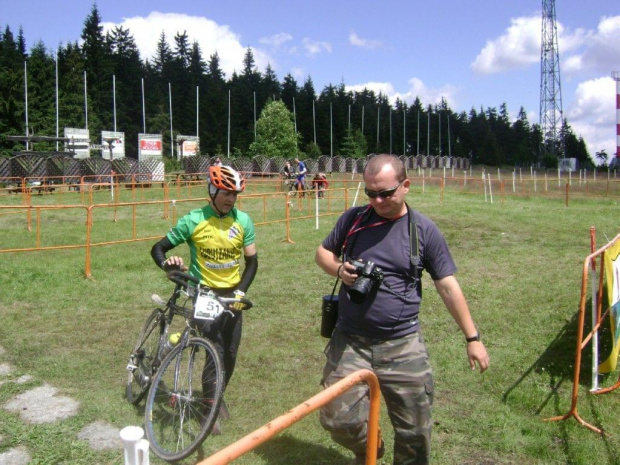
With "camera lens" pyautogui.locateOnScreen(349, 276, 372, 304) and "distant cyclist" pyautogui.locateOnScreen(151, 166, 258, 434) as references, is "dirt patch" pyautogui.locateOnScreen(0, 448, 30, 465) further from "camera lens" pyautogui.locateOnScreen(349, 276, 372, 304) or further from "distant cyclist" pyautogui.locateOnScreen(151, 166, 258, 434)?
"camera lens" pyautogui.locateOnScreen(349, 276, 372, 304)

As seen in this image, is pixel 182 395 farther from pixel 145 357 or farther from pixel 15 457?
pixel 15 457

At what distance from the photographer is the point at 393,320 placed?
3.42 m

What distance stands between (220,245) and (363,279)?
163 cm

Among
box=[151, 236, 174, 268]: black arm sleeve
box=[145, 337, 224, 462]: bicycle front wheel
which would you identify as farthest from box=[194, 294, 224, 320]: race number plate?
box=[151, 236, 174, 268]: black arm sleeve

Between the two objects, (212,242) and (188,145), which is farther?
(188,145)

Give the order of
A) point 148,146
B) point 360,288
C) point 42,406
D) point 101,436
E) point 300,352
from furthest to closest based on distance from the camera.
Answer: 1. point 148,146
2. point 300,352
3. point 42,406
4. point 101,436
5. point 360,288

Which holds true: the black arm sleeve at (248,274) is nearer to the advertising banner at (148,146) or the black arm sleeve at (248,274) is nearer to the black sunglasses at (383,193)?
the black sunglasses at (383,193)

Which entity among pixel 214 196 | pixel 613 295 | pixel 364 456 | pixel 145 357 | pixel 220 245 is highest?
pixel 214 196

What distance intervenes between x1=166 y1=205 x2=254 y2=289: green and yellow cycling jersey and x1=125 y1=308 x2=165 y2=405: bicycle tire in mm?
546

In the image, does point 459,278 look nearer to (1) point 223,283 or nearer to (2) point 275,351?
(2) point 275,351

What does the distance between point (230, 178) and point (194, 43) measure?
9196cm

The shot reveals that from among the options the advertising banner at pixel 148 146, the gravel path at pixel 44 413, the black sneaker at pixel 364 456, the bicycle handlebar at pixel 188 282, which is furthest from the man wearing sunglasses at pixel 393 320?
the advertising banner at pixel 148 146

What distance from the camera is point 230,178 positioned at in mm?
4426

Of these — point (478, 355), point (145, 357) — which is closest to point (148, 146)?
point (145, 357)
